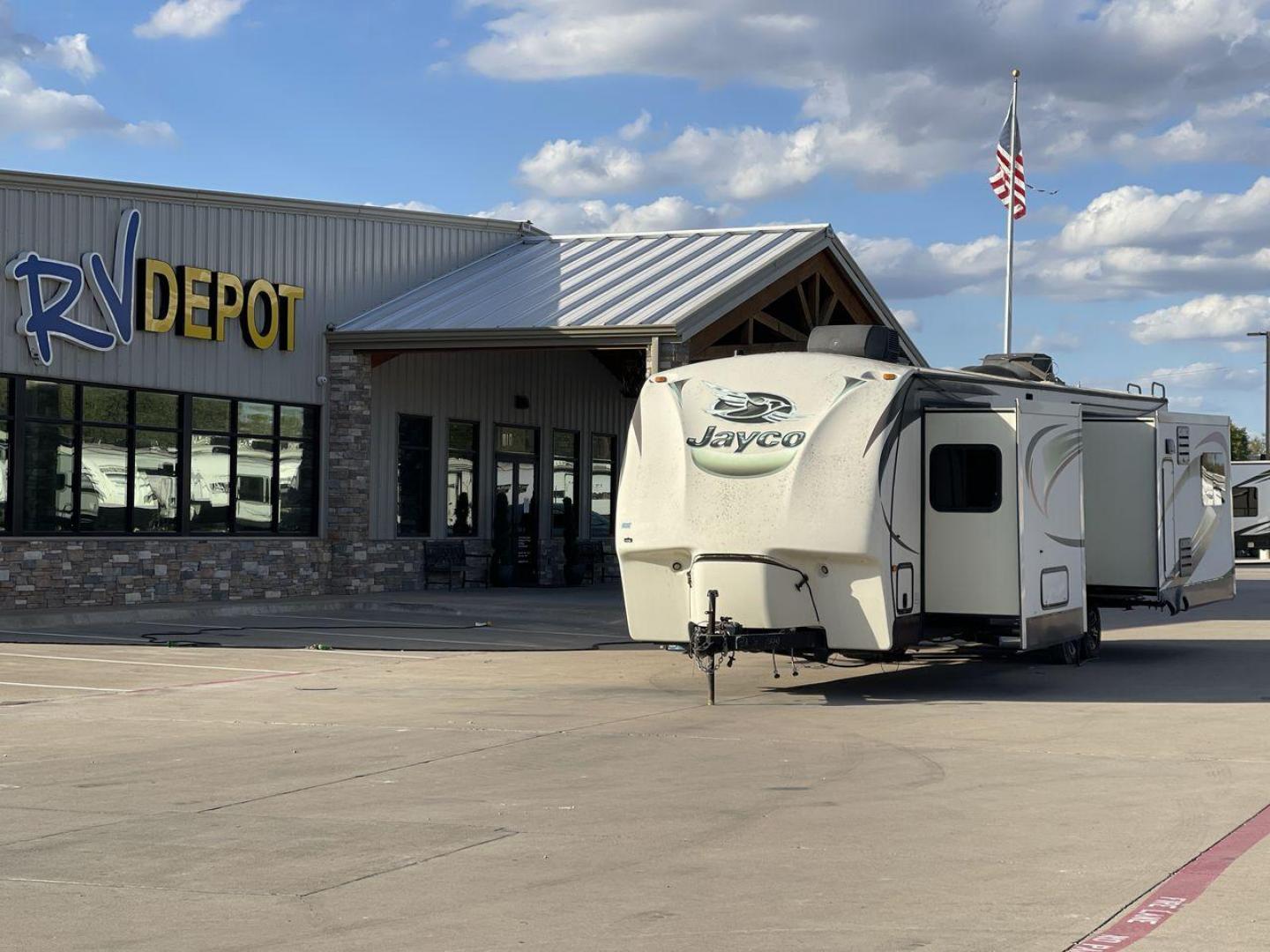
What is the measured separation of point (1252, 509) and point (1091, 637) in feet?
104

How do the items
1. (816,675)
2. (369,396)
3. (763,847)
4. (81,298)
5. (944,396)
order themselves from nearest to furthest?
(763,847)
(944,396)
(816,675)
(81,298)
(369,396)

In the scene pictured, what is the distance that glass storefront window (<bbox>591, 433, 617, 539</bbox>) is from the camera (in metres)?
35.3

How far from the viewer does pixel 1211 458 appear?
20.8m

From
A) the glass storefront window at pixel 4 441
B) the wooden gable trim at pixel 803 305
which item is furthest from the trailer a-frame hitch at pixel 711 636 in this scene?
the glass storefront window at pixel 4 441

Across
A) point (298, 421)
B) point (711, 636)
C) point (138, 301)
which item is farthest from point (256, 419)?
point (711, 636)

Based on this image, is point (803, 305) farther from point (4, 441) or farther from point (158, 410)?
point (4, 441)

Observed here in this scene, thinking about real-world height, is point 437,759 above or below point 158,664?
below

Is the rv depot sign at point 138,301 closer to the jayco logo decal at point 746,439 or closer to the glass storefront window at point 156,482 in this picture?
the glass storefront window at point 156,482

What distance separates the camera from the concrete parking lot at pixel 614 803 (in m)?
7.05

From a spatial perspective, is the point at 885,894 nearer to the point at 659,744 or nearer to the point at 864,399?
the point at 659,744

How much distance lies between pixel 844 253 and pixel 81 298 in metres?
13.2

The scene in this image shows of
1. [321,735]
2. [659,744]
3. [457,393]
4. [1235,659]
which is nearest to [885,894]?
[659,744]

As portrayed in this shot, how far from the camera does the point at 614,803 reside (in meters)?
9.84

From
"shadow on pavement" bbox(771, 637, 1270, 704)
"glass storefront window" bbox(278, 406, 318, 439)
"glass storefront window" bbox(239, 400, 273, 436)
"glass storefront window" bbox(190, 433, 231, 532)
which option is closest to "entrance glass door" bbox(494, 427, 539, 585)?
"glass storefront window" bbox(278, 406, 318, 439)
